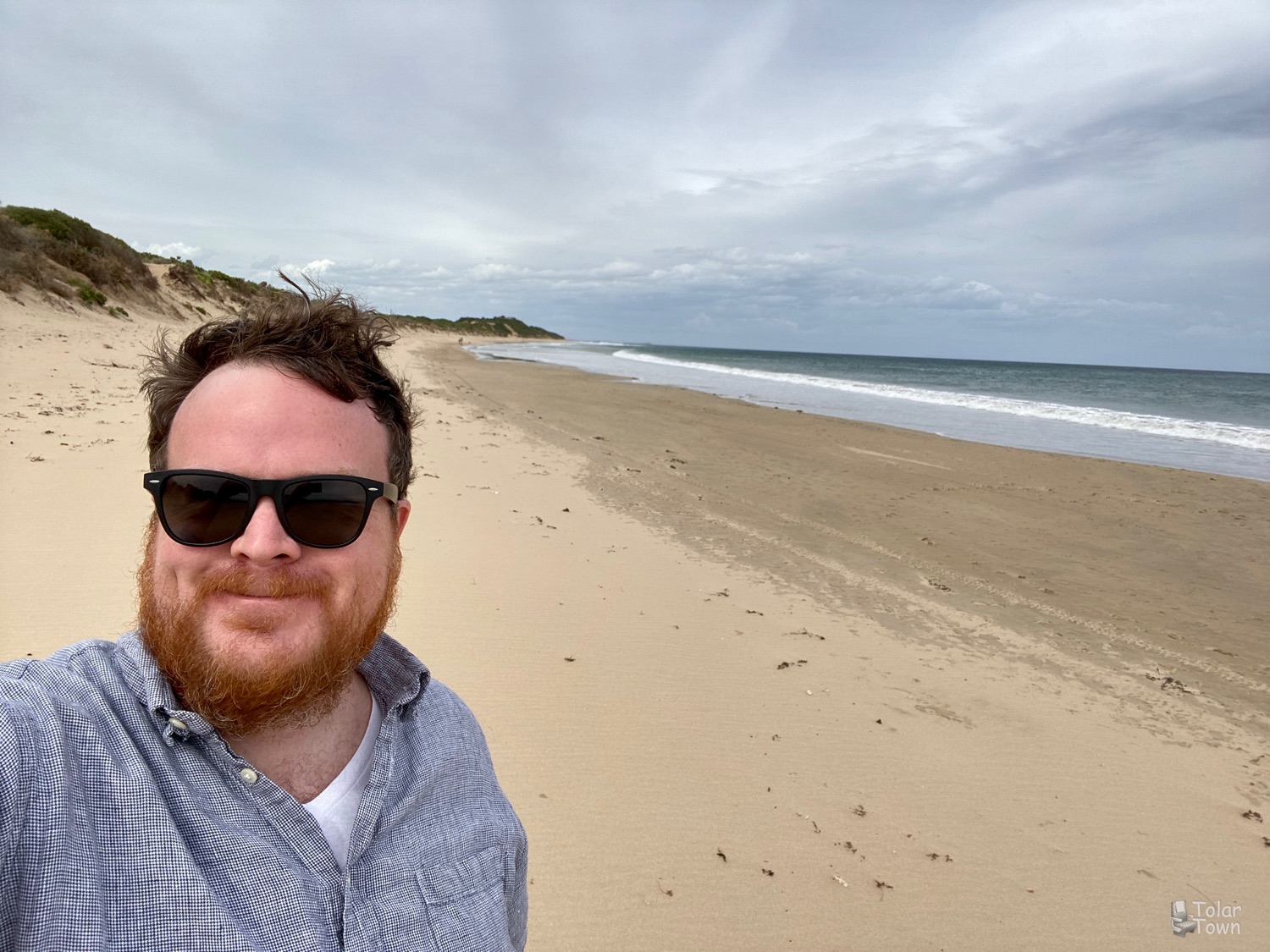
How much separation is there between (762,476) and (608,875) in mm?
8442

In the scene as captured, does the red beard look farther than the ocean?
No

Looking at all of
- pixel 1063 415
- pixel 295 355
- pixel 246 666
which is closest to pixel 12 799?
pixel 246 666

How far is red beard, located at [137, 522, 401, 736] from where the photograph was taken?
118cm

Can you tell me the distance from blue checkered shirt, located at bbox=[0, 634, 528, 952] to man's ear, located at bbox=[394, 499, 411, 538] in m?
0.42

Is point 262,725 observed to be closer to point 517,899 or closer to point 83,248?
point 517,899

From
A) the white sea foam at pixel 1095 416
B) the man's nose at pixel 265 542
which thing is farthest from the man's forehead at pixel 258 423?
the white sea foam at pixel 1095 416

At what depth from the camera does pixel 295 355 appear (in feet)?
4.68

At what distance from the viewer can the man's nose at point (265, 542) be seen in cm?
124

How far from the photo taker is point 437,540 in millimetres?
6211

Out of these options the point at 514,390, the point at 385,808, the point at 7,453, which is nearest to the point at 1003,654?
the point at 385,808

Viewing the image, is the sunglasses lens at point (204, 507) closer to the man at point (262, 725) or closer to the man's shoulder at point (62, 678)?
the man at point (262, 725)

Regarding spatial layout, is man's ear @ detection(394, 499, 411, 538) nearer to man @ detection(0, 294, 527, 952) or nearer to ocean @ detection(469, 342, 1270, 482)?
man @ detection(0, 294, 527, 952)

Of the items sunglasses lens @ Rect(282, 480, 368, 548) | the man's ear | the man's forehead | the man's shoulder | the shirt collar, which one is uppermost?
the man's forehead

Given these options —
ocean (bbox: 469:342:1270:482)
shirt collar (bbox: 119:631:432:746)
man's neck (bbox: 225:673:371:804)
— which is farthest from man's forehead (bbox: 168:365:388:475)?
ocean (bbox: 469:342:1270:482)
